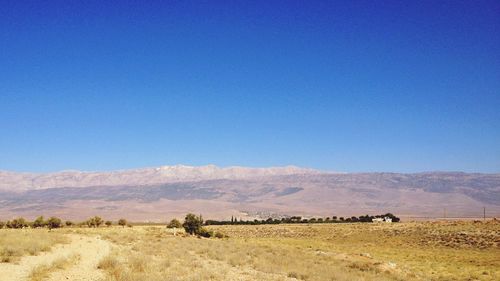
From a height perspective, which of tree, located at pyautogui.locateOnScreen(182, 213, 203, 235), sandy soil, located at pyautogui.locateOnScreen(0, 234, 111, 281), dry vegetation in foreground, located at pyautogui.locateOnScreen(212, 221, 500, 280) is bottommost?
dry vegetation in foreground, located at pyautogui.locateOnScreen(212, 221, 500, 280)

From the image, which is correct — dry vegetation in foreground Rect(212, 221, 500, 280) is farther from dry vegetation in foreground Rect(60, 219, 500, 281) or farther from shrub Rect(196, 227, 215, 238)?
shrub Rect(196, 227, 215, 238)

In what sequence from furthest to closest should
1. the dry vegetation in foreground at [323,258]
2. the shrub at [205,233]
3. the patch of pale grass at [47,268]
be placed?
the shrub at [205,233]
the dry vegetation in foreground at [323,258]
the patch of pale grass at [47,268]

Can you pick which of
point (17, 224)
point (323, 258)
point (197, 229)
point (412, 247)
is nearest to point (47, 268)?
point (323, 258)

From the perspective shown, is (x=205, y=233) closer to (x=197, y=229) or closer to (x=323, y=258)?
(x=197, y=229)

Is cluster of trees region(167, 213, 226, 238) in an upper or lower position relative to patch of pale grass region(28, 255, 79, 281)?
lower

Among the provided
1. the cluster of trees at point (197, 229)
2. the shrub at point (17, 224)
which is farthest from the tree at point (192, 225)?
the shrub at point (17, 224)

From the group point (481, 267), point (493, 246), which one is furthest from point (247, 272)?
point (493, 246)

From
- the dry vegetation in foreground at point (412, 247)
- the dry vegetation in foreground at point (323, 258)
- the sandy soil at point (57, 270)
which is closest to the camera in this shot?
the sandy soil at point (57, 270)

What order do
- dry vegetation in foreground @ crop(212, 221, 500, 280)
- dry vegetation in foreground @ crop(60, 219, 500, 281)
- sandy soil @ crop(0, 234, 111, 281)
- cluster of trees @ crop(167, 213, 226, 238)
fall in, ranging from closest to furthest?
sandy soil @ crop(0, 234, 111, 281)
dry vegetation in foreground @ crop(60, 219, 500, 281)
dry vegetation in foreground @ crop(212, 221, 500, 280)
cluster of trees @ crop(167, 213, 226, 238)

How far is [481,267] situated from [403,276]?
36.8ft

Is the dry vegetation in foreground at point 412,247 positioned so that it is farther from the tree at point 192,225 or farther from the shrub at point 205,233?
the tree at point 192,225

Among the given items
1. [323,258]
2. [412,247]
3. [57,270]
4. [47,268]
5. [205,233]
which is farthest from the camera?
[205,233]

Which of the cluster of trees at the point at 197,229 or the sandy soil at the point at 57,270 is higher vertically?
the sandy soil at the point at 57,270

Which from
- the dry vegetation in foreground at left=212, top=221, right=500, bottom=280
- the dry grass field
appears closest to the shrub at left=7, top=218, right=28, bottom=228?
the dry grass field
